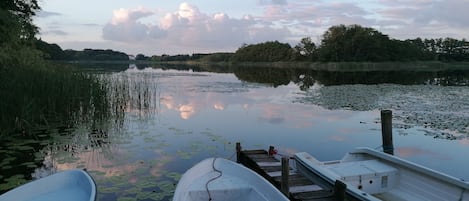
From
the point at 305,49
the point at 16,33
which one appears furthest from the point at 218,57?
the point at 16,33

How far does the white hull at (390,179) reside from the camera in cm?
549

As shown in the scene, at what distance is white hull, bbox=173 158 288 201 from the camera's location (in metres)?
4.99

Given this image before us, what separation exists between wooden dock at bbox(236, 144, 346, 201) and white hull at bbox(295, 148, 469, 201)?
0.69ft

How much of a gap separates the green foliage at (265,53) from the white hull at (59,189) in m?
97.7

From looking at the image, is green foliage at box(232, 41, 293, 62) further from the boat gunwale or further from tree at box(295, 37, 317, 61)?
the boat gunwale

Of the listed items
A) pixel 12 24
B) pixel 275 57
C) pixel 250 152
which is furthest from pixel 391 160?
pixel 275 57

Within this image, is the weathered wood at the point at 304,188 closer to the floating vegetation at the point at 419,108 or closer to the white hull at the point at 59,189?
the white hull at the point at 59,189

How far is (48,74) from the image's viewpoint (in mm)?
11938

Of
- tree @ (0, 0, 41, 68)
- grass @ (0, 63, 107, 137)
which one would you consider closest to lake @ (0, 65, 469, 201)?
grass @ (0, 63, 107, 137)

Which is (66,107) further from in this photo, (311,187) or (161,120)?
(311,187)

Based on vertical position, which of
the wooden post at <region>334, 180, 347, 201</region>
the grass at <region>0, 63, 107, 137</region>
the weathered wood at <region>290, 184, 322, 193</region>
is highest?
the grass at <region>0, 63, 107, 137</region>

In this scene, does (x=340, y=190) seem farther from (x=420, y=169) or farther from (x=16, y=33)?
(x=16, y=33)

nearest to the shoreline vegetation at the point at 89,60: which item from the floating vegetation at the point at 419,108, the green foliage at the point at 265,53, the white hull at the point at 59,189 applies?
the green foliage at the point at 265,53

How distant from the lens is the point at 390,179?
6.39 meters
